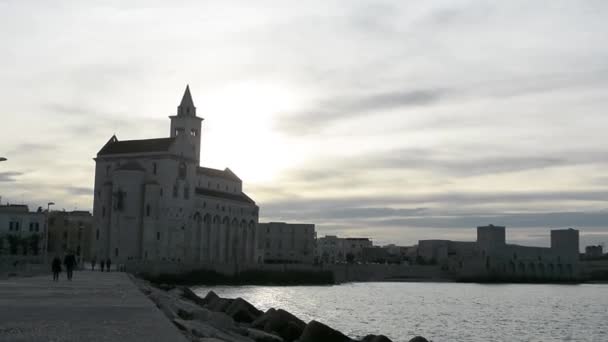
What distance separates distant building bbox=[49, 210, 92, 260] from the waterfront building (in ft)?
241

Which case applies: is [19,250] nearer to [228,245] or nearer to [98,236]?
[98,236]

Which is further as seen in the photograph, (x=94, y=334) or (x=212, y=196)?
(x=212, y=196)

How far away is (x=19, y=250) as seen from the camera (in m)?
103

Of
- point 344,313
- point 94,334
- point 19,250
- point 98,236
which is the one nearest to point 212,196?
point 98,236

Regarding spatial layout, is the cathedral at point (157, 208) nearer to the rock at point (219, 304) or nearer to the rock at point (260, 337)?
the rock at point (219, 304)

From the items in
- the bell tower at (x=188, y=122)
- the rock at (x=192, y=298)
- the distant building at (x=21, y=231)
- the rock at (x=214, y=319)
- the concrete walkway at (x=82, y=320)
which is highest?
the bell tower at (x=188, y=122)

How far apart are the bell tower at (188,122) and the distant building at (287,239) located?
3614 centimetres

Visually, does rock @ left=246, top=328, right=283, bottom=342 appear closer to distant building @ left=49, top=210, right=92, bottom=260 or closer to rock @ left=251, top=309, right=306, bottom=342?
rock @ left=251, top=309, right=306, bottom=342

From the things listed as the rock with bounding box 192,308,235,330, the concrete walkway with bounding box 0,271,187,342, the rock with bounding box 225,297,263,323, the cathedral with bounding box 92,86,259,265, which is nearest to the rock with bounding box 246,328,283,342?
the rock with bounding box 192,308,235,330

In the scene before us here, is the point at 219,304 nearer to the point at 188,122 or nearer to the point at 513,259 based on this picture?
the point at 188,122

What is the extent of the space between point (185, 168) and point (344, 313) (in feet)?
180

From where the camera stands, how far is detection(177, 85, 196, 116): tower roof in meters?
115

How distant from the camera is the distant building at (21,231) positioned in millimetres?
103000

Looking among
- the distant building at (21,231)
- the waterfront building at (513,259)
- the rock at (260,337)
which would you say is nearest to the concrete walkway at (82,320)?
the rock at (260,337)
